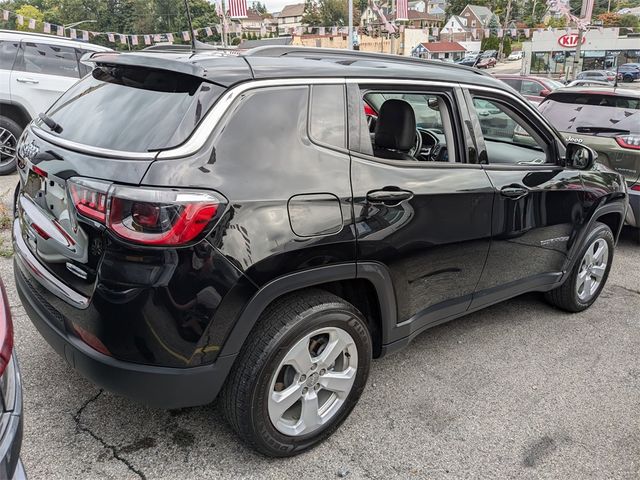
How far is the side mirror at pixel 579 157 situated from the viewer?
363 cm

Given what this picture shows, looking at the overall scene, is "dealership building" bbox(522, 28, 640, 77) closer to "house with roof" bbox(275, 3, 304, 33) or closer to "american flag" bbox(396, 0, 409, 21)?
"american flag" bbox(396, 0, 409, 21)

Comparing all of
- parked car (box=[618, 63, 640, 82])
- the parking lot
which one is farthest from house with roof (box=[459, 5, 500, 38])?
the parking lot

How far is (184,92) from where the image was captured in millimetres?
2174

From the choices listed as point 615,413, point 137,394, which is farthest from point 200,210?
point 615,413

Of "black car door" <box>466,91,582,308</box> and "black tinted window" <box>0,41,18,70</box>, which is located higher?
"black tinted window" <box>0,41,18,70</box>

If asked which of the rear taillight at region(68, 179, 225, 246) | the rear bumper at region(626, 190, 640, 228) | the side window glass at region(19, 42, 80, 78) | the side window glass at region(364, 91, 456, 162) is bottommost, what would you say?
the rear bumper at region(626, 190, 640, 228)

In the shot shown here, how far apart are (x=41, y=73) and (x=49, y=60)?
27cm

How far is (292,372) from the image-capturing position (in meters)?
2.37

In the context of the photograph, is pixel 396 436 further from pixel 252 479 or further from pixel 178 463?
pixel 178 463

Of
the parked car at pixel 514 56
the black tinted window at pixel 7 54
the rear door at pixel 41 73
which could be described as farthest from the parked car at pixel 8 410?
the parked car at pixel 514 56

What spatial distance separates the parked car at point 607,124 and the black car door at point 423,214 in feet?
11.1

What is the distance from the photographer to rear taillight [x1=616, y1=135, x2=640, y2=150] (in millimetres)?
5590

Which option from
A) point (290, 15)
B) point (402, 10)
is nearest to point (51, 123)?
point (402, 10)

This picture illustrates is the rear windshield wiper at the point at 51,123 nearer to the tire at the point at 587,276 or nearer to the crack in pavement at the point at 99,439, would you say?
the crack in pavement at the point at 99,439
